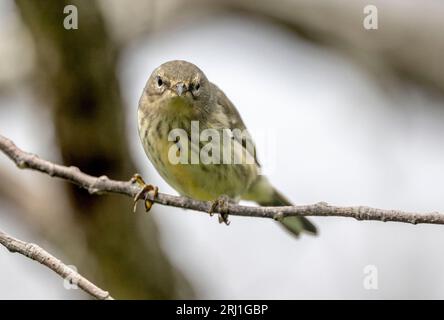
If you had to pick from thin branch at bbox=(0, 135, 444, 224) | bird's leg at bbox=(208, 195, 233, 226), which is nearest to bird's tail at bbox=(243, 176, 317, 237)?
bird's leg at bbox=(208, 195, 233, 226)

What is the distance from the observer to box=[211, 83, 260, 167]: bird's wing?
5.31 meters

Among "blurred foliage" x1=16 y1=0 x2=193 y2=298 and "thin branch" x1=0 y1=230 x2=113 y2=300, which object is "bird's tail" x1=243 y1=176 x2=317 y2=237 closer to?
"blurred foliage" x1=16 y1=0 x2=193 y2=298

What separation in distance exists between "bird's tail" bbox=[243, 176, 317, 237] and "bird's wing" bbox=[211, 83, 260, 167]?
1.12 feet

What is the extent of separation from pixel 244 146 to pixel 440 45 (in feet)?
7.61

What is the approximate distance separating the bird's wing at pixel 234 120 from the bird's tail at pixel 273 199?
342mm

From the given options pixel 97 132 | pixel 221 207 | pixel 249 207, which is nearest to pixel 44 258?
pixel 249 207

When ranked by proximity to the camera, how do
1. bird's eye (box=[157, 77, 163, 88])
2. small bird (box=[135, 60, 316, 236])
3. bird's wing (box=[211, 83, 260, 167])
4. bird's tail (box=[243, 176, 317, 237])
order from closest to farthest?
1. small bird (box=[135, 60, 316, 236])
2. bird's eye (box=[157, 77, 163, 88])
3. bird's wing (box=[211, 83, 260, 167])
4. bird's tail (box=[243, 176, 317, 237])

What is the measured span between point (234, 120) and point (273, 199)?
1104mm

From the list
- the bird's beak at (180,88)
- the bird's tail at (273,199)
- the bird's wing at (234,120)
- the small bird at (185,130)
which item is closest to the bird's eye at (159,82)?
the small bird at (185,130)

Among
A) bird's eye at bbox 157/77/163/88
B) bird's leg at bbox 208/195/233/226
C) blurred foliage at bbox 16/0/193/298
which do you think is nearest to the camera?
bird's leg at bbox 208/195/233/226

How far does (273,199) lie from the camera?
247 inches

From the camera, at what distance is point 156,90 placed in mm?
4891
